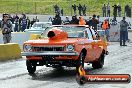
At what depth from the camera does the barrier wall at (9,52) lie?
18.4 meters

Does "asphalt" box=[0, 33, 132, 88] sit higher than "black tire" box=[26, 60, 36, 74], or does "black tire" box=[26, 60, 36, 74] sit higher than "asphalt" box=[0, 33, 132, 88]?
"black tire" box=[26, 60, 36, 74]

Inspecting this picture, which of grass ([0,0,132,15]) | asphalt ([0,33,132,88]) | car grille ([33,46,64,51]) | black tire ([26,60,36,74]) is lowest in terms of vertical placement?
asphalt ([0,33,132,88])

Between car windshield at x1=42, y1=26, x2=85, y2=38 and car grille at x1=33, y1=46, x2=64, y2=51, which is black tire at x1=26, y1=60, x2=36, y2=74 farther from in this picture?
car windshield at x1=42, y1=26, x2=85, y2=38

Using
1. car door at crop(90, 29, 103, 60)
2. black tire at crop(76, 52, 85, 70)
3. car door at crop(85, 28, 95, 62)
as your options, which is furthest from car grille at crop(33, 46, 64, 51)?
car door at crop(90, 29, 103, 60)

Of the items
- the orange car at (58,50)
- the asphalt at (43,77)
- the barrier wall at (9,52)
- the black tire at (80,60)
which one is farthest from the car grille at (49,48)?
the barrier wall at (9,52)

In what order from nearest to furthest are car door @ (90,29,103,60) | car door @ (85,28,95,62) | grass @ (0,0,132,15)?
1. car door @ (85,28,95,62)
2. car door @ (90,29,103,60)
3. grass @ (0,0,132,15)

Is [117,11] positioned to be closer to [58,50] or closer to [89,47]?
[89,47]

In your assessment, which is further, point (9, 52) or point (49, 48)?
point (9, 52)

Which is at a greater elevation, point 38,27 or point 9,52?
point 38,27

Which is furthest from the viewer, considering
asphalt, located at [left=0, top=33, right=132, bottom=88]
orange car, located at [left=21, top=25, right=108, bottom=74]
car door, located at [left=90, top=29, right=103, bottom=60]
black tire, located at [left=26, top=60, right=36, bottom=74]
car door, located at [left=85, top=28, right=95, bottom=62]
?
car door, located at [left=90, top=29, right=103, bottom=60]

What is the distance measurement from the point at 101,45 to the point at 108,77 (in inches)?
404

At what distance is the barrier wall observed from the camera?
60.3 feet

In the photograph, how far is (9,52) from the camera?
18781 millimetres

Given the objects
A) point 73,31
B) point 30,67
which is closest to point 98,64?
point 73,31
